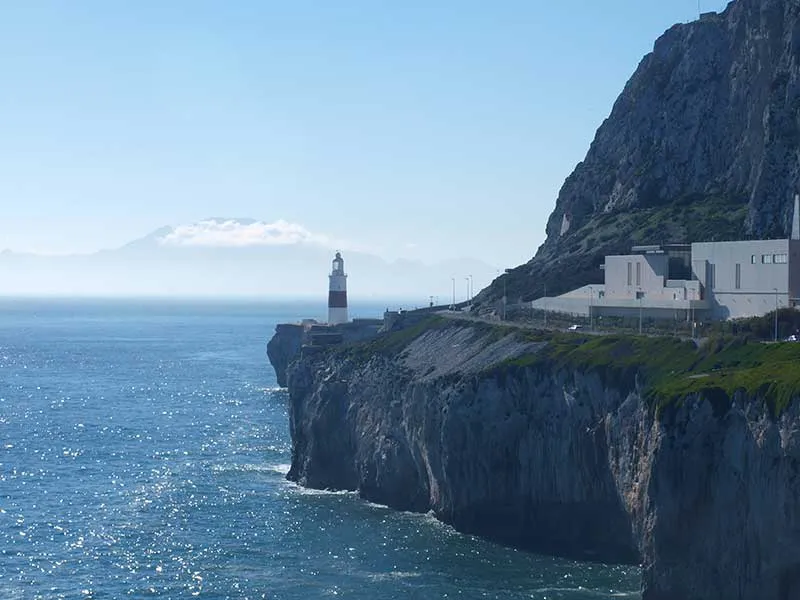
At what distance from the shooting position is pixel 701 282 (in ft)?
316

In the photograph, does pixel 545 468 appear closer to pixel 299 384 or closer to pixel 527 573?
pixel 527 573

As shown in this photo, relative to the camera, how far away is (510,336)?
98.8m

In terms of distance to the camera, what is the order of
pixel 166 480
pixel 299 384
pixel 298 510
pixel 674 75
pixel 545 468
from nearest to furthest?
pixel 545 468 < pixel 298 510 < pixel 166 480 < pixel 299 384 < pixel 674 75

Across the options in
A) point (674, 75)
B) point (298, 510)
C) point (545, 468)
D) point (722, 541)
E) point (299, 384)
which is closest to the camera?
point (722, 541)

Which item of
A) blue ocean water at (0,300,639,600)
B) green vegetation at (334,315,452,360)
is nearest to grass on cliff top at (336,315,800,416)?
blue ocean water at (0,300,639,600)

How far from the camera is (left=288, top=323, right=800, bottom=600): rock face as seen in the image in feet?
208

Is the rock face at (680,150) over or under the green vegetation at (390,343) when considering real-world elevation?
over

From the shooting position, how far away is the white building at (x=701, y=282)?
290 feet

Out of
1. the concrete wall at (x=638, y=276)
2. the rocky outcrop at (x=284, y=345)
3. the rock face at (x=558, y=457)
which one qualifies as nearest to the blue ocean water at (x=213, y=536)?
the rock face at (x=558, y=457)

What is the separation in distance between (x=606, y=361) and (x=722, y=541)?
61.6ft

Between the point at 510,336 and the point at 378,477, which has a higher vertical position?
the point at 510,336

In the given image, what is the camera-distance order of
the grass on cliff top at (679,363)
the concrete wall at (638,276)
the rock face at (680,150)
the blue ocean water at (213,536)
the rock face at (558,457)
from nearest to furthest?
the rock face at (558,457), the grass on cliff top at (679,363), the blue ocean water at (213,536), the concrete wall at (638,276), the rock face at (680,150)

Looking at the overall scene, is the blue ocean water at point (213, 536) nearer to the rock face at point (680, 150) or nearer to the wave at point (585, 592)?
the wave at point (585, 592)

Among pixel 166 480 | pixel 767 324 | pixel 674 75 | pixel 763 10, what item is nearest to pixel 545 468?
pixel 767 324
